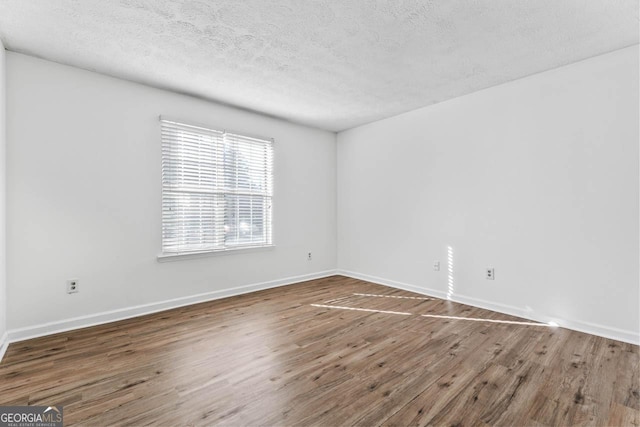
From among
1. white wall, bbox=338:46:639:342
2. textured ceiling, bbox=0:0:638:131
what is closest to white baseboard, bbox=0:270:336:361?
white wall, bbox=338:46:639:342

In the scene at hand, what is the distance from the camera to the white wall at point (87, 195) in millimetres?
2596

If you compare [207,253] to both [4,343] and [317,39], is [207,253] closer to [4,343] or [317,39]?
[4,343]

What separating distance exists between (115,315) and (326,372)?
234 centimetres

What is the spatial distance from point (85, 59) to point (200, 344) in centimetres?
275

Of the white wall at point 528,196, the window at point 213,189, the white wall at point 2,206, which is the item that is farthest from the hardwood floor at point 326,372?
the window at point 213,189

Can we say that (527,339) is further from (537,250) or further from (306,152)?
(306,152)

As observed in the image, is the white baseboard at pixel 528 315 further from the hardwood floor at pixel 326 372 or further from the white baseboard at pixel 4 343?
the white baseboard at pixel 4 343

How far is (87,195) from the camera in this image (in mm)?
2887

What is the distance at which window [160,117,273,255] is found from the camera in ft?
11.2

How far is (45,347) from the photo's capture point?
7.95 ft

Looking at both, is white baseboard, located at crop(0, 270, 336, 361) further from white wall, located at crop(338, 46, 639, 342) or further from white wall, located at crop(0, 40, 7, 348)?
white wall, located at crop(338, 46, 639, 342)

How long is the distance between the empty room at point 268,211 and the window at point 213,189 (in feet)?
0.08

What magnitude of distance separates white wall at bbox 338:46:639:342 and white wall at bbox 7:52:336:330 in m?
2.50

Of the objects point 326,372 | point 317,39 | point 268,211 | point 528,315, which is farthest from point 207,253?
point 528,315
